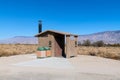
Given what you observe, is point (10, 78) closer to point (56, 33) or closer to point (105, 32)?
point (56, 33)

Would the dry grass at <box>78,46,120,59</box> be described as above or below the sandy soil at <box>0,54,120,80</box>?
above

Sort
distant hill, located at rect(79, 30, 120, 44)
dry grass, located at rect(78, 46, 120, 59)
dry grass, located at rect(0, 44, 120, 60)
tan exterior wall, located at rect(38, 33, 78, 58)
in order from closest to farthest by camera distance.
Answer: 1. tan exterior wall, located at rect(38, 33, 78, 58)
2. dry grass, located at rect(78, 46, 120, 59)
3. dry grass, located at rect(0, 44, 120, 60)
4. distant hill, located at rect(79, 30, 120, 44)

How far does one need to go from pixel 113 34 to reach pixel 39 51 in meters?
168

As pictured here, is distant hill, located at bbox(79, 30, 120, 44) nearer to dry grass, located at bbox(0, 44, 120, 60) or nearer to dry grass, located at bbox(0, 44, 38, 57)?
dry grass, located at bbox(0, 44, 120, 60)

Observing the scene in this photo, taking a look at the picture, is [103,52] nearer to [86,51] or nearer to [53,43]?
[86,51]

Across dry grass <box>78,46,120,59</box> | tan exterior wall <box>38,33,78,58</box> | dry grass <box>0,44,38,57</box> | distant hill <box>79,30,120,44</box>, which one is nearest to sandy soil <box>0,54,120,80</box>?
tan exterior wall <box>38,33,78,58</box>

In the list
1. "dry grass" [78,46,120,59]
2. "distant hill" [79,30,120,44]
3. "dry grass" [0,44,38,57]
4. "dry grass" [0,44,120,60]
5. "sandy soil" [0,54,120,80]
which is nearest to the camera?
"sandy soil" [0,54,120,80]

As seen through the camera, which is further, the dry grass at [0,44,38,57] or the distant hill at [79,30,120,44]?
the distant hill at [79,30,120,44]

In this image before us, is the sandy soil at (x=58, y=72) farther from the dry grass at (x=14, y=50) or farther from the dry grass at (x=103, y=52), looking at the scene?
the dry grass at (x=14, y=50)

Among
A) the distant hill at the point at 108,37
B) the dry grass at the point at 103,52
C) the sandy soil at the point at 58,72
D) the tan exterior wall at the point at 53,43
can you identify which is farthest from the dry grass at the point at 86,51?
the distant hill at the point at 108,37

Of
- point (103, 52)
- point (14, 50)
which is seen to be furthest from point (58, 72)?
point (14, 50)

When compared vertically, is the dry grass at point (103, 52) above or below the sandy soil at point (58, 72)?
above

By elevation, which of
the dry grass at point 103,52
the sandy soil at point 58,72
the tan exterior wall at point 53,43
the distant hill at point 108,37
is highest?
the distant hill at point 108,37

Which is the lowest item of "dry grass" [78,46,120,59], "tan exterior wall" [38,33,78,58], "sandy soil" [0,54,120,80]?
"sandy soil" [0,54,120,80]
